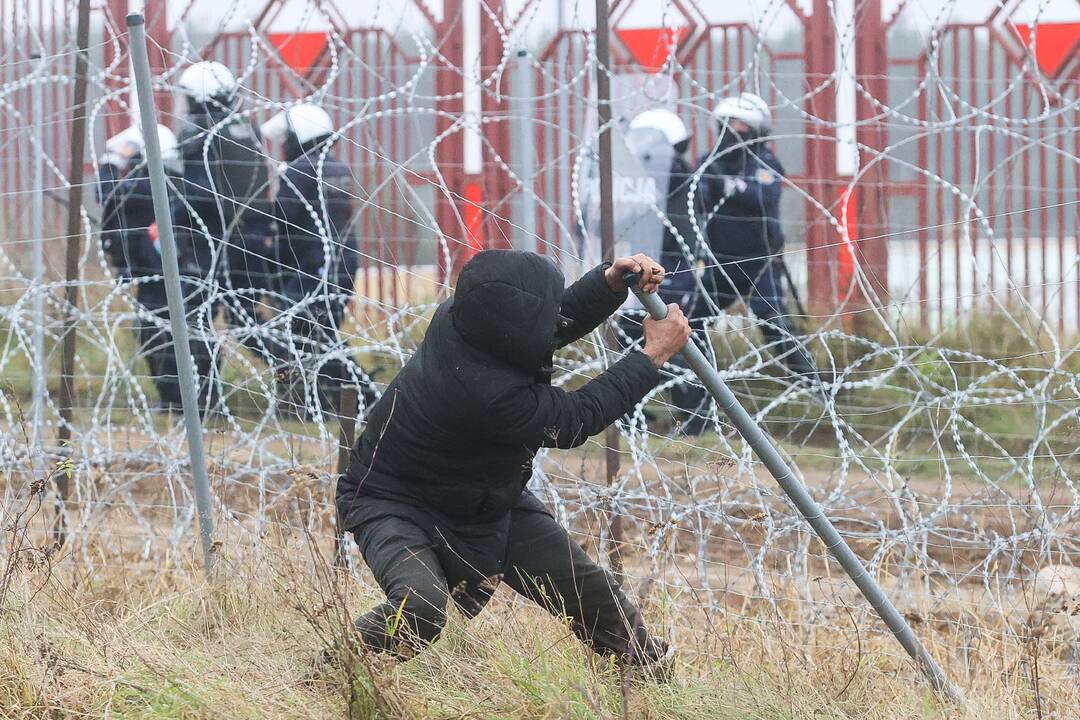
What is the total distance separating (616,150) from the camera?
26.3 ft

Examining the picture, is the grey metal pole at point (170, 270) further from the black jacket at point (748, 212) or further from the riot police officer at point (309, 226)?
the black jacket at point (748, 212)

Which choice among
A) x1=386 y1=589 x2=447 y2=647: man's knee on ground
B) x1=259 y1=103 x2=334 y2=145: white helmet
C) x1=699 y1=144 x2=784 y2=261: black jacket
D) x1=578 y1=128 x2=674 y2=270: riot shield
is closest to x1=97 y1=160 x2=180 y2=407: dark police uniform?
x1=259 y1=103 x2=334 y2=145: white helmet

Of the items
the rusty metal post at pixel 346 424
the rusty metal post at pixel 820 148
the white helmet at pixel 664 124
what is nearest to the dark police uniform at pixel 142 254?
the rusty metal post at pixel 346 424

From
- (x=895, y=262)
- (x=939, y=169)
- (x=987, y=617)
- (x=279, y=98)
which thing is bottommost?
(x=987, y=617)

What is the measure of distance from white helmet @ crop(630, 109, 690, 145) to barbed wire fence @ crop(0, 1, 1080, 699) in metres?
0.24

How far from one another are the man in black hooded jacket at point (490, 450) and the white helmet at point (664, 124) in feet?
16.3

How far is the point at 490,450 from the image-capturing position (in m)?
3.38

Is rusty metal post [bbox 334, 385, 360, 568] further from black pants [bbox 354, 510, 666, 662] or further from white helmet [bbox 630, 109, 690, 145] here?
white helmet [bbox 630, 109, 690, 145]

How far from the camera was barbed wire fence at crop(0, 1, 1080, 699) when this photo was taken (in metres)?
4.19

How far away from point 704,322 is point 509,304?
200 cm

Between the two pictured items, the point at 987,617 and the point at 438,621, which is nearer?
the point at 438,621

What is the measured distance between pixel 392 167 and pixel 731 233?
4248 millimetres

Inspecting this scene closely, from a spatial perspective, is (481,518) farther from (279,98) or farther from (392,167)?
(279,98)

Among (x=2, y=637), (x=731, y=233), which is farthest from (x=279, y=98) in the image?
(x=2, y=637)
